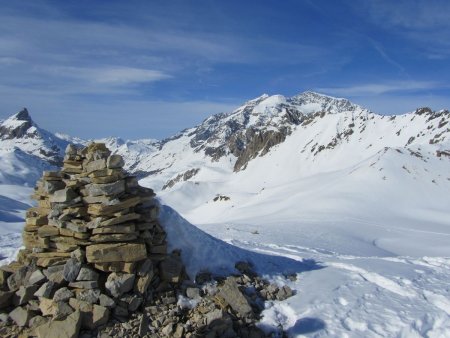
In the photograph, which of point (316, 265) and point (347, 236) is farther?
point (347, 236)

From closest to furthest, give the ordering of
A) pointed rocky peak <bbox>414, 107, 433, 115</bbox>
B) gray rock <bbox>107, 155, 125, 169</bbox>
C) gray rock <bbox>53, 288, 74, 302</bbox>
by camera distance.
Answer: gray rock <bbox>53, 288, 74, 302</bbox> < gray rock <bbox>107, 155, 125, 169</bbox> < pointed rocky peak <bbox>414, 107, 433, 115</bbox>

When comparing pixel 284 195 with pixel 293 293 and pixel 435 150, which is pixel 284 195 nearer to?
pixel 435 150

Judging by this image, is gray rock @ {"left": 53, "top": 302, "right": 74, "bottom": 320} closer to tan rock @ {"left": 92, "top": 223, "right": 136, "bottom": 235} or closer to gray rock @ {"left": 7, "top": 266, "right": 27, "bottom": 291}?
gray rock @ {"left": 7, "top": 266, "right": 27, "bottom": 291}

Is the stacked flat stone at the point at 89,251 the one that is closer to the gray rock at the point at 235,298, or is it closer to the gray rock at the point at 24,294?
the gray rock at the point at 24,294

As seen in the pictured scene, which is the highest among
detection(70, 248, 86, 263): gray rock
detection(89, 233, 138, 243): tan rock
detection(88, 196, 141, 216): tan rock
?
detection(88, 196, 141, 216): tan rock

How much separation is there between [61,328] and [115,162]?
16.2 ft

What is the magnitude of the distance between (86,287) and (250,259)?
6132 mm

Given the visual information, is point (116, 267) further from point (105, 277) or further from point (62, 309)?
point (62, 309)

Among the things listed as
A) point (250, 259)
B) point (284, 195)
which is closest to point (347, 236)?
point (250, 259)

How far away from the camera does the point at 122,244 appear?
13383mm

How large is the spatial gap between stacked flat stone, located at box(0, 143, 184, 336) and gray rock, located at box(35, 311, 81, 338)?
0.85 ft

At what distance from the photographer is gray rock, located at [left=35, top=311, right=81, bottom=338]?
1138cm

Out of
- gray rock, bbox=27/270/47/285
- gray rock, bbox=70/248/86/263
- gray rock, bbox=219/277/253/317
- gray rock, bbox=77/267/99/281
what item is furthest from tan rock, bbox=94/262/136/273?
gray rock, bbox=219/277/253/317

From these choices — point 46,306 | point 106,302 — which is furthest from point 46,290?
point 106,302
